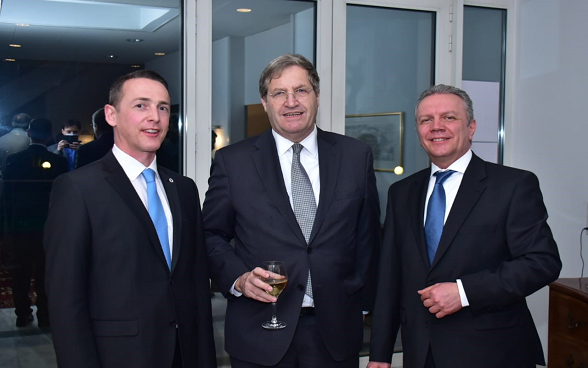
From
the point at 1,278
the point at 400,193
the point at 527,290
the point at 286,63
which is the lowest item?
the point at 1,278

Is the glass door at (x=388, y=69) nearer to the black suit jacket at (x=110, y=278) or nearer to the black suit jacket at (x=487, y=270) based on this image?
the black suit jacket at (x=487, y=270)

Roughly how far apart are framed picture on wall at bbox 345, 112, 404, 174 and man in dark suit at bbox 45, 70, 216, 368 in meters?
2.20

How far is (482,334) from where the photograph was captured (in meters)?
2.18

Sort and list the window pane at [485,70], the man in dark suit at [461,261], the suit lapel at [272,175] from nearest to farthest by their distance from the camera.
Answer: the man in dark suit at [461,261] < the suit lapel at [272,175] < the window pane at [485,70]

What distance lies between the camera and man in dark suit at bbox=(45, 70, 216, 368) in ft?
6.28

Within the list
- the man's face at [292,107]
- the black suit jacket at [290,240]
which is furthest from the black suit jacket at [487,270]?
the man's face at [292,107]

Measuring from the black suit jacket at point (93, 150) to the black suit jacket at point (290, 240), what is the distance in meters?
1.34

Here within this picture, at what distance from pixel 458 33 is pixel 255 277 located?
3003mm

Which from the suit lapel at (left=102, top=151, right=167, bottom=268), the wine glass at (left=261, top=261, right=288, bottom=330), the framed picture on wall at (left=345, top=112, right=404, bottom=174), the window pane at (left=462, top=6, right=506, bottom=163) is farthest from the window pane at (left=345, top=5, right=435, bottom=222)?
the suit lapel at (left=102, top=151, right=167, bottom=268)

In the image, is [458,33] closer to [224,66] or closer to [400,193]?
[224,66]

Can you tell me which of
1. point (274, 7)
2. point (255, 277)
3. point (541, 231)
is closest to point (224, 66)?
point (274, 7)

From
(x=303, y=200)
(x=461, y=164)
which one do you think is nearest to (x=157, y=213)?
(x=303, y=200)

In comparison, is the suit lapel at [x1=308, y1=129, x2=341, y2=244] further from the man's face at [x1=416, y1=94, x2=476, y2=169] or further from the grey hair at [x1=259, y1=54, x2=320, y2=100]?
the man's face at [x1=416, y1=94, x2=476, y2=169]

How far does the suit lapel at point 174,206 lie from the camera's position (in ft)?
7.02
